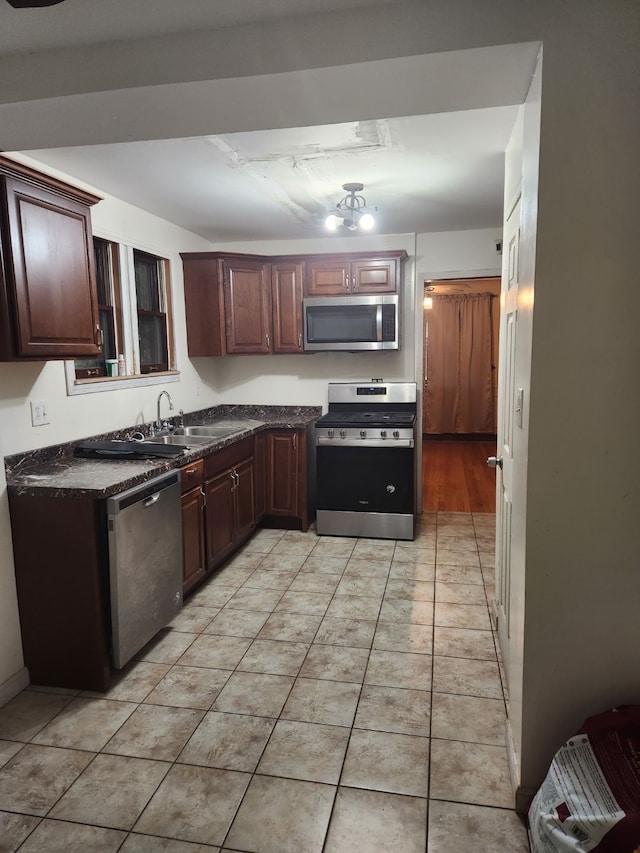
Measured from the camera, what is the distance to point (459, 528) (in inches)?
171

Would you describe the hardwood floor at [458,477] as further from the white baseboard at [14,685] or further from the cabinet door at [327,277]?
the white baseboard at [14,685]

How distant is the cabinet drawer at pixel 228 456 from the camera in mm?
3237

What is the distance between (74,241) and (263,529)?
261 centimetres

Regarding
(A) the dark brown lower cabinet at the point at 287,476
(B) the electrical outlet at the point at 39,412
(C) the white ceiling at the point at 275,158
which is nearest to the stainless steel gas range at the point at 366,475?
(A) the dark brown lower cabinet at the point at 287,476

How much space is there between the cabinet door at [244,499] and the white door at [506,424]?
5.75ft

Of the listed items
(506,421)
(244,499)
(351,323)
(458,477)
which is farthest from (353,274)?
(458,477)

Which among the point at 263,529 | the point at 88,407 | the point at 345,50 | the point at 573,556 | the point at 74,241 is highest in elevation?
the point at 345,50

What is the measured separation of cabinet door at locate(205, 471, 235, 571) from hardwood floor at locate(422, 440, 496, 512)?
78.5 inches

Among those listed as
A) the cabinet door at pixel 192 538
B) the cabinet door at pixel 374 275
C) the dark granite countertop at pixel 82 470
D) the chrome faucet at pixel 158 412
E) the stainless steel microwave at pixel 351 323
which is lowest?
the cabinet door at pixel 192 538

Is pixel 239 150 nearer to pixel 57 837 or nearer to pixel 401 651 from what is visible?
pixel 401 651

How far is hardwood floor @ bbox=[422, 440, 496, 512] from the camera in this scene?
5.01 m

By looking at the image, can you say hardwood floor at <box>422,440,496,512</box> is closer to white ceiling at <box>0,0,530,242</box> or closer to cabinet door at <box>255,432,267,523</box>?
cabinet door at <box>255,432,267,523</box>

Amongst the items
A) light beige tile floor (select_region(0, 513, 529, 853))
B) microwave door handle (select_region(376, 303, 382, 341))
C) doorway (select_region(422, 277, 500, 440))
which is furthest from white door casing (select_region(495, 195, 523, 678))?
doorway (select_region(422, 277, 500, 440))

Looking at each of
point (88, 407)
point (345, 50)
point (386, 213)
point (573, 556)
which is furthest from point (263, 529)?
point (345, 50)
